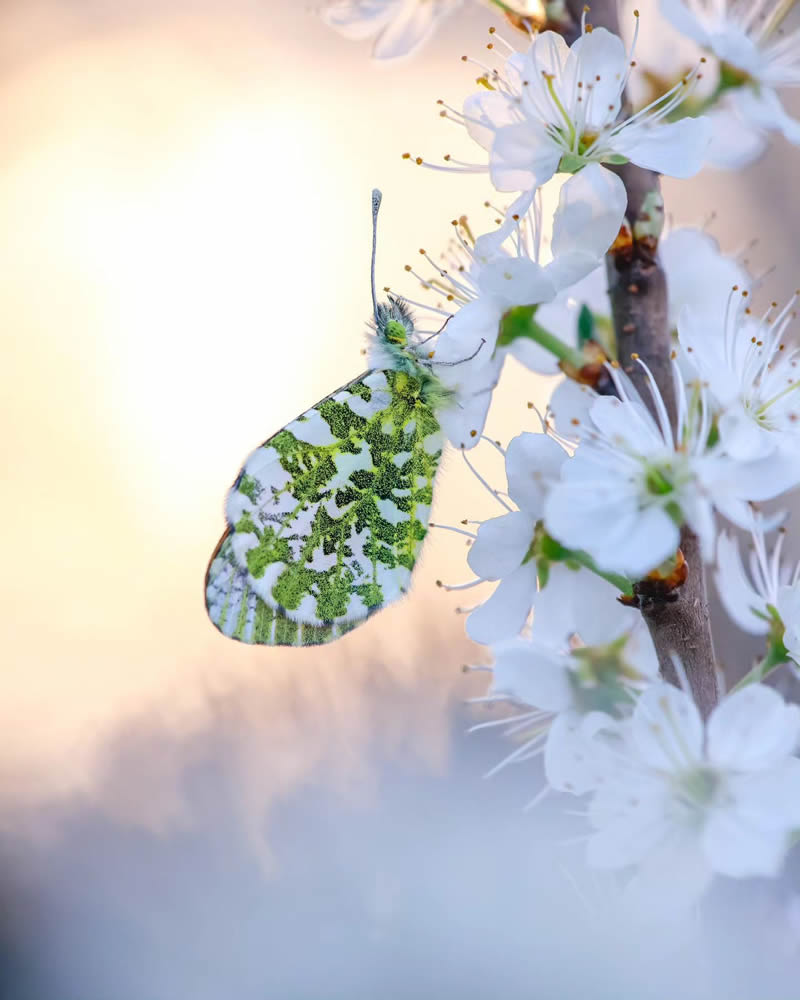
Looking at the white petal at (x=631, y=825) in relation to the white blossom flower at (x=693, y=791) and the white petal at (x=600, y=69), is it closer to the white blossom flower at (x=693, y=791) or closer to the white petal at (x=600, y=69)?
the white blossom flower at (x=693, y=791)

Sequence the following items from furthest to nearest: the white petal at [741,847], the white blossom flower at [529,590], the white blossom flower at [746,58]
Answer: the white blossom flower at [746,58]
the white blossom flower at [529,590]
the white petal at [741,847]

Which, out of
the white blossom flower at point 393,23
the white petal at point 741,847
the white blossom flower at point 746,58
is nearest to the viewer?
the white petal at point 741,847

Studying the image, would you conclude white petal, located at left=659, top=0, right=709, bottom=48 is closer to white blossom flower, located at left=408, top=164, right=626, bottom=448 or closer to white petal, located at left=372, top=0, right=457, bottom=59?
white blossom flower, located at left=408, top=164, right=626, bottom=448

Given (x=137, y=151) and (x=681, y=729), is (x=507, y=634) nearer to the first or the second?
(x=681, y=729)

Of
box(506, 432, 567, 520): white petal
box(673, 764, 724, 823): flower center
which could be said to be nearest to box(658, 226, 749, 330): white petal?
box(506, 432, 567, 520): white petal

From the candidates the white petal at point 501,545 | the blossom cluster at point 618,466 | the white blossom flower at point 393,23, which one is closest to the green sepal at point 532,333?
the blossom cluster at point 618,466

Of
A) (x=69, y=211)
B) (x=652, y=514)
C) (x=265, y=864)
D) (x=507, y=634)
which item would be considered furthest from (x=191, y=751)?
(x=652, y=514)

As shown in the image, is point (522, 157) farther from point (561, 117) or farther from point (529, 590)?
point (529, 590)
